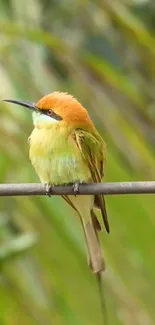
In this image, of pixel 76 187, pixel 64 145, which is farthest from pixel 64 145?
pixel 76 187

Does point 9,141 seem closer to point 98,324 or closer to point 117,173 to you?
point 117,173

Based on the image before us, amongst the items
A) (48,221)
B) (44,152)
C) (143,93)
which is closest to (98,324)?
(48,221)

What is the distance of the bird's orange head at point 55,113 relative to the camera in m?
1.31

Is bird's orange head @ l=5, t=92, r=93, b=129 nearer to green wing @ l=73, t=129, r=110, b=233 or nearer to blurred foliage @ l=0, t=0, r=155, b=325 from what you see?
green wing @ l=73, t=129, r=110, b=233

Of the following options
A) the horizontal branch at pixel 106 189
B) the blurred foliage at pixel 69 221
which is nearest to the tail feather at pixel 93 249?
the blurred foliage at pixel 69 221

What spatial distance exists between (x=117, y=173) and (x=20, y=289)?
36 cm

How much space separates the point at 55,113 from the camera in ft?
4.33

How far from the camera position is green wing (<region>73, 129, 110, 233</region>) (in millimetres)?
1300

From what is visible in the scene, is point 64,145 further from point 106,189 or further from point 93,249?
point 106,189

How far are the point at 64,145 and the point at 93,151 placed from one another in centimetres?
5

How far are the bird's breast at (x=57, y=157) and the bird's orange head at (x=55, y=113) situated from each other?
0.05ft

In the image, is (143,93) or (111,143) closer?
(111,143)

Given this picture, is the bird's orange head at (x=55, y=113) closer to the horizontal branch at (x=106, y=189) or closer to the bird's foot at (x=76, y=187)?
the bird's foot at (x=76, y=187)

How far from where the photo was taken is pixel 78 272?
63.6 inches
